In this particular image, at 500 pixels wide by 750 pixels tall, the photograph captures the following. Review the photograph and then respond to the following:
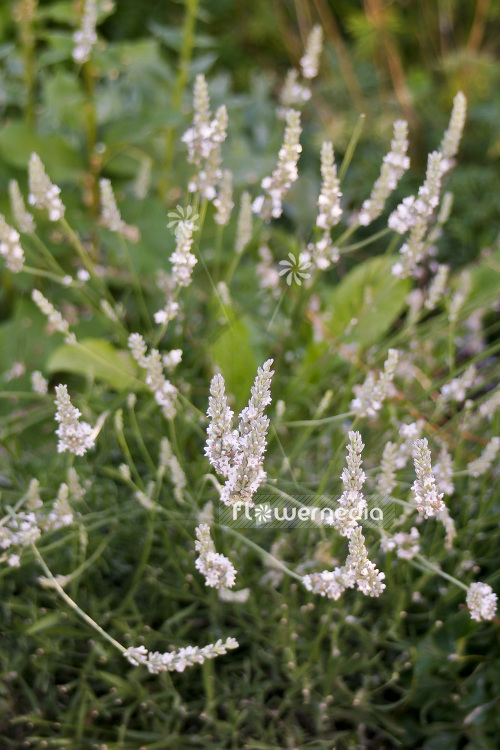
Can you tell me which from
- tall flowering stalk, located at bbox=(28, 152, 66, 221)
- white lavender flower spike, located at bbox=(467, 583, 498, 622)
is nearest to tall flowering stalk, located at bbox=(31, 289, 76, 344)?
tall flowering stalk, located at bbox=(28, 152, 66, 221)

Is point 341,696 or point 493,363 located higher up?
point 493,363

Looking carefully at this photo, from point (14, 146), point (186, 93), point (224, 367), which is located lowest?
point (224, 367)

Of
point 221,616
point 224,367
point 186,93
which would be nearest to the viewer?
point 221,616

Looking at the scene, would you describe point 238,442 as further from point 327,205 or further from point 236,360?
point 236,360

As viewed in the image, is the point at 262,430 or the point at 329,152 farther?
the point at 329,152

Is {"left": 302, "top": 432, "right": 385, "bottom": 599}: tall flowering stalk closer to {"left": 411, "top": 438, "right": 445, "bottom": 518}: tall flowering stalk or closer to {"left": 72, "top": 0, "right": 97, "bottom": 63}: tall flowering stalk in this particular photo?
{"left": 411, "top": 438, "right": 445, "bottom": 518}: tall flowering stalk

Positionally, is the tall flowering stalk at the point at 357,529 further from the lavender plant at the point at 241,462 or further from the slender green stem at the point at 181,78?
the slender green stem at the point at 181,78

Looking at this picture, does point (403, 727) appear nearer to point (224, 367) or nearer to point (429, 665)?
point (429, 665)

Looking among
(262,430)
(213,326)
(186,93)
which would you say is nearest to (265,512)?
(262,430)

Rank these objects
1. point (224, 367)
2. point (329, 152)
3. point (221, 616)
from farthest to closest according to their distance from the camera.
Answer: point (224, 367) < point (221, 616) < point (329, 152)
